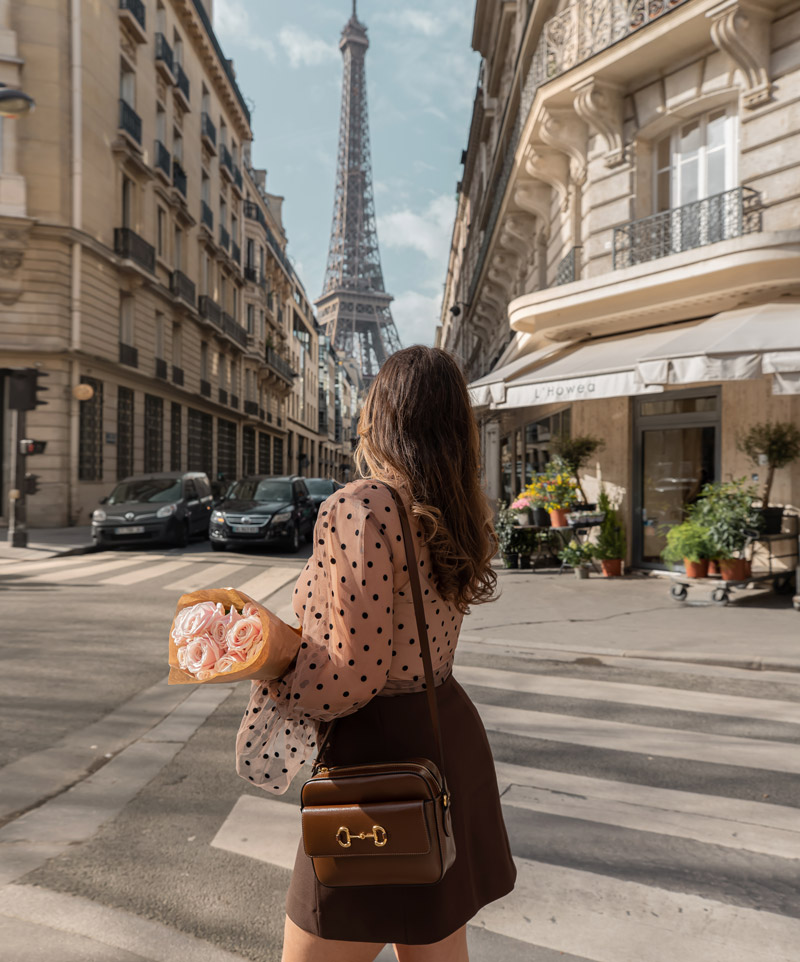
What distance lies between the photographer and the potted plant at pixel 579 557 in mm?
11523

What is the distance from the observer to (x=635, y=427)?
11953mm

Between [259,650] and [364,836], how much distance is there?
1.29 feet

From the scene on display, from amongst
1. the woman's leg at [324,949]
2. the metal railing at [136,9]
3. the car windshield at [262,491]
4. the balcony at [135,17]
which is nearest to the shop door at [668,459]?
the car windshield at [262,491]

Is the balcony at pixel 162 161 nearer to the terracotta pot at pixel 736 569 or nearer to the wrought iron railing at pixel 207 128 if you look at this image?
the wrought iron railing at pixel 207 128

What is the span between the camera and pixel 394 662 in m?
1.60

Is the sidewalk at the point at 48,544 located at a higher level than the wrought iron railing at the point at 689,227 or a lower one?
lower

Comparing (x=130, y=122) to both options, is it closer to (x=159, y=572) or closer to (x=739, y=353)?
(x=159, y=572)

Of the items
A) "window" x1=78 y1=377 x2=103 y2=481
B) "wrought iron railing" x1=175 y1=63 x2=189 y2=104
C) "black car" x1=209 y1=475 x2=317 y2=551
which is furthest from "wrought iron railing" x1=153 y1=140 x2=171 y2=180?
"black car" x1=209 y1=475 x2=317 y2=551

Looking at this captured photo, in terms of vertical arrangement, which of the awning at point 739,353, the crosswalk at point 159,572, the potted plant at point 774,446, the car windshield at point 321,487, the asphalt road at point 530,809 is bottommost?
the crosswalk at point 159,572

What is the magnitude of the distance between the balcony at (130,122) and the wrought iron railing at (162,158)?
1.72 metres

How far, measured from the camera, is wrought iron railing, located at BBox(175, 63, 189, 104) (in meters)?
30.5

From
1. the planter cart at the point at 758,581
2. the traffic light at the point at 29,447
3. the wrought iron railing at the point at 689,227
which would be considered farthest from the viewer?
the traffic light at the point at 29,447

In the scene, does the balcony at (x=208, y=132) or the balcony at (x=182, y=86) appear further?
the balcony at (x=208, y=132)


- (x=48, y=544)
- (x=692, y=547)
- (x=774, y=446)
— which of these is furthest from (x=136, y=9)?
(x=692, y=547)
